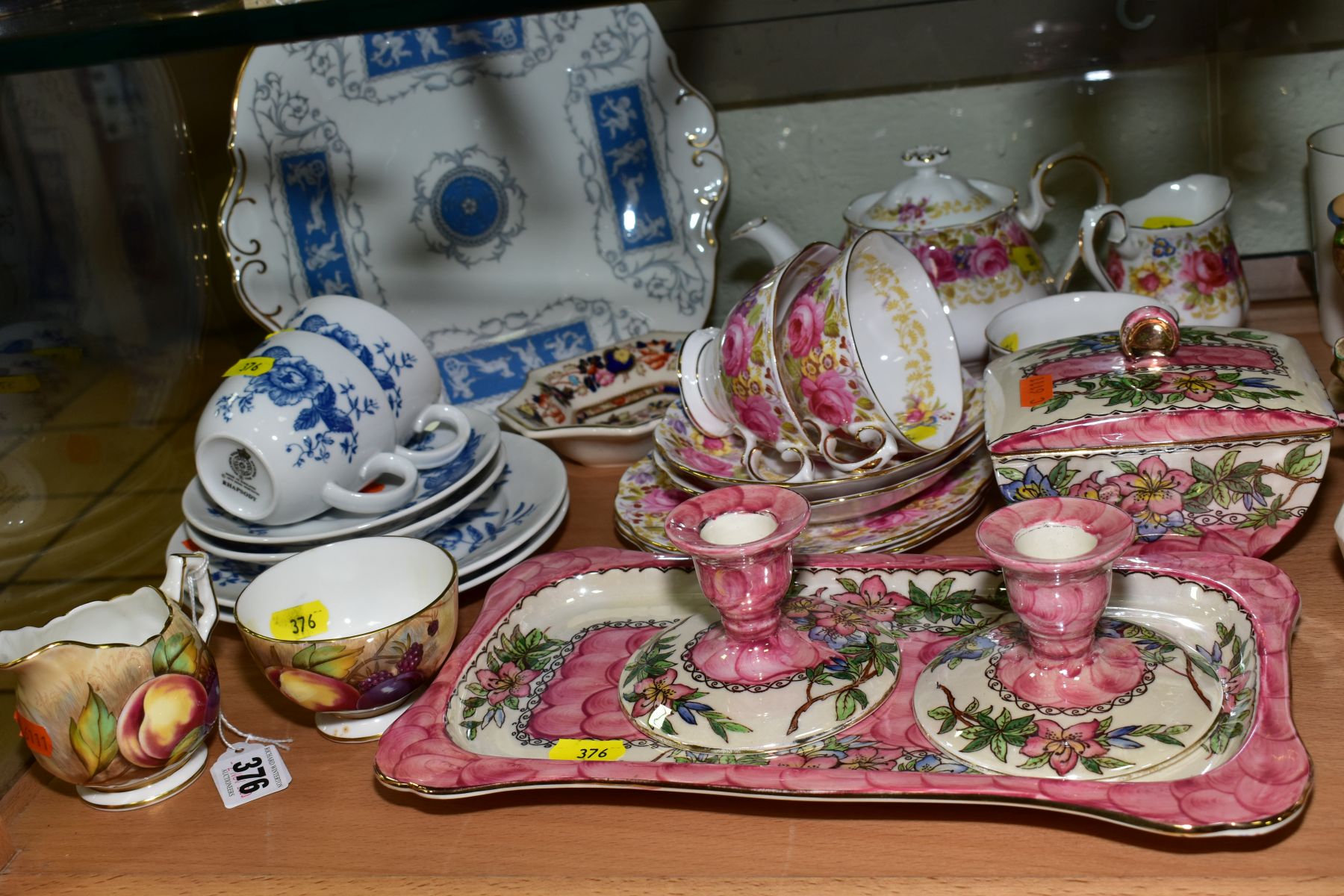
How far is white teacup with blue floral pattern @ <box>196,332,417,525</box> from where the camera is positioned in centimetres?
85

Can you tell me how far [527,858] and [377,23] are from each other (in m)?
0.43

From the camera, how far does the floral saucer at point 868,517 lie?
32.3 inches

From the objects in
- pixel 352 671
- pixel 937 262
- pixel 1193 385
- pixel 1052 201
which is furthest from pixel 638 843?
pixel 1052 201

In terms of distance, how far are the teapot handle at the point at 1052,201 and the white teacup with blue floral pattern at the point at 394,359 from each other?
480 mm

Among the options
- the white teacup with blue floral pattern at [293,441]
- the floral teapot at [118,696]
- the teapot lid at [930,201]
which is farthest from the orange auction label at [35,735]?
the teapot lid at [930,201]

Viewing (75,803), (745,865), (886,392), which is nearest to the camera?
(745,865)

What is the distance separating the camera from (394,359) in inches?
36.6

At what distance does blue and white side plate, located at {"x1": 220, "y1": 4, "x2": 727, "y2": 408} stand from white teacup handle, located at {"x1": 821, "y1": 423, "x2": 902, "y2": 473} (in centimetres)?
31

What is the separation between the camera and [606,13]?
3.64ft

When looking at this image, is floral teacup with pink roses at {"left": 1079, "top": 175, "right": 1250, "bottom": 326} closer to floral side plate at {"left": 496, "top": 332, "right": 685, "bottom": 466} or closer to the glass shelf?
floral side plate at {"left": 496, "top": 332, "right": 685, "bottom": 466}

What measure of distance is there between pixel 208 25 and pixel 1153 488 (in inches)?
22.5

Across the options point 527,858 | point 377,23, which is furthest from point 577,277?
point 527,858

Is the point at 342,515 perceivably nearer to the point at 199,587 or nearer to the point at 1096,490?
the point at 199,587

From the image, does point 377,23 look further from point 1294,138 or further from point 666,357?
point 1294,138
